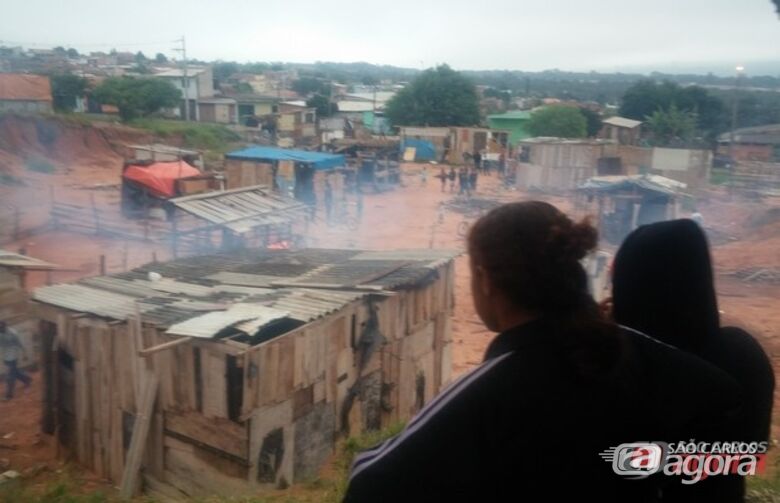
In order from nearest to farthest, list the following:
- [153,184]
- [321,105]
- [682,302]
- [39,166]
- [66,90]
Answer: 1. [682,302]
2. [153,184]
3. [39,166]
4. [66,90]
5. [321,105]

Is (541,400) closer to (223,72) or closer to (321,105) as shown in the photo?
(321,105)

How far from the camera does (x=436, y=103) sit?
40219mm

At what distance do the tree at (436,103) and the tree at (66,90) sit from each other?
17602mm

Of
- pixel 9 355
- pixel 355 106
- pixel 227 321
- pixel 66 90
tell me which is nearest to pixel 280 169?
pixel 9 355

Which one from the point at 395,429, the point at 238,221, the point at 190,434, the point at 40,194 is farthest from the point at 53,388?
the point at 40,194

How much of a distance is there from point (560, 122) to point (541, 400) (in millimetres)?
35310

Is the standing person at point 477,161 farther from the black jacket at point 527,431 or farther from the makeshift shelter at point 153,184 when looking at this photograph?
the black jacket at point 527,431

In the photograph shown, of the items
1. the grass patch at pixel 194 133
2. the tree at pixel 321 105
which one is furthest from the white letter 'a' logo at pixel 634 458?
the tree at pixel 321 105

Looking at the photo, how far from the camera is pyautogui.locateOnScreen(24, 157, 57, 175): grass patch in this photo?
2603 cm

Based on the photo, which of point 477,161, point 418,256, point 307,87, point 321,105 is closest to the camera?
point 418,256

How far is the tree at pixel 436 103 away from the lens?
40062 mm

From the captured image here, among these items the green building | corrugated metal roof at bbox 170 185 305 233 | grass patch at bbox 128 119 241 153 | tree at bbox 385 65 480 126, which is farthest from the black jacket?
tree at bbox 385 65 480 126

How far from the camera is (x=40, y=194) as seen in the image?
21.8 m

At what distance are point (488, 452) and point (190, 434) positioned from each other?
192 inches
